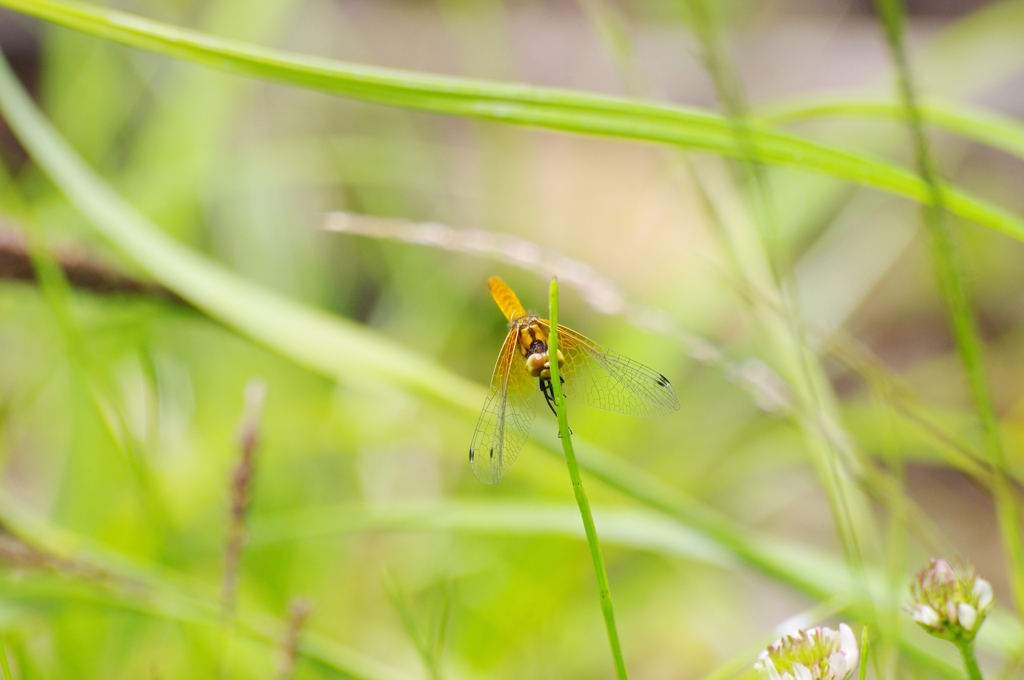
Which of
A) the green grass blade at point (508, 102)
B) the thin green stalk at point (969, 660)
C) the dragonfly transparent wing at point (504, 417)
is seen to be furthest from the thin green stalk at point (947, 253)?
the dragonfly transparent wing at point (504, 417)

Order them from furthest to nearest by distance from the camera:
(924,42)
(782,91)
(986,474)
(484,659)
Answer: (782,91) < (924,42) < (484,659) < (986,474)

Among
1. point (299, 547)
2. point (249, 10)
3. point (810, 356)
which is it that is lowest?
point (299, 547)

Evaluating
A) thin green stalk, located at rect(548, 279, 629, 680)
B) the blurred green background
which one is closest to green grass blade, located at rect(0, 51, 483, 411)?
the blurred green background

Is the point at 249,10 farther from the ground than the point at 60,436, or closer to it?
farther from the ground

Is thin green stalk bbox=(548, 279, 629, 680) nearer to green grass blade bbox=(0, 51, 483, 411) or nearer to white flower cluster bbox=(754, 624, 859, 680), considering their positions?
white flower cluster bbox=(754, 624, 859, 680)

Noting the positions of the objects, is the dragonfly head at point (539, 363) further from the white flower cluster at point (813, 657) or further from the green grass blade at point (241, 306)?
the green grass blade at point (241, 306)

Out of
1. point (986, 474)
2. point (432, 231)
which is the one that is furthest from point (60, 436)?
point (986, 474)

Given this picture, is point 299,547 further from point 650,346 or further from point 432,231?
point 432,231

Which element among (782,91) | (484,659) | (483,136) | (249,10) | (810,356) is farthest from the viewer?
(782,91)
